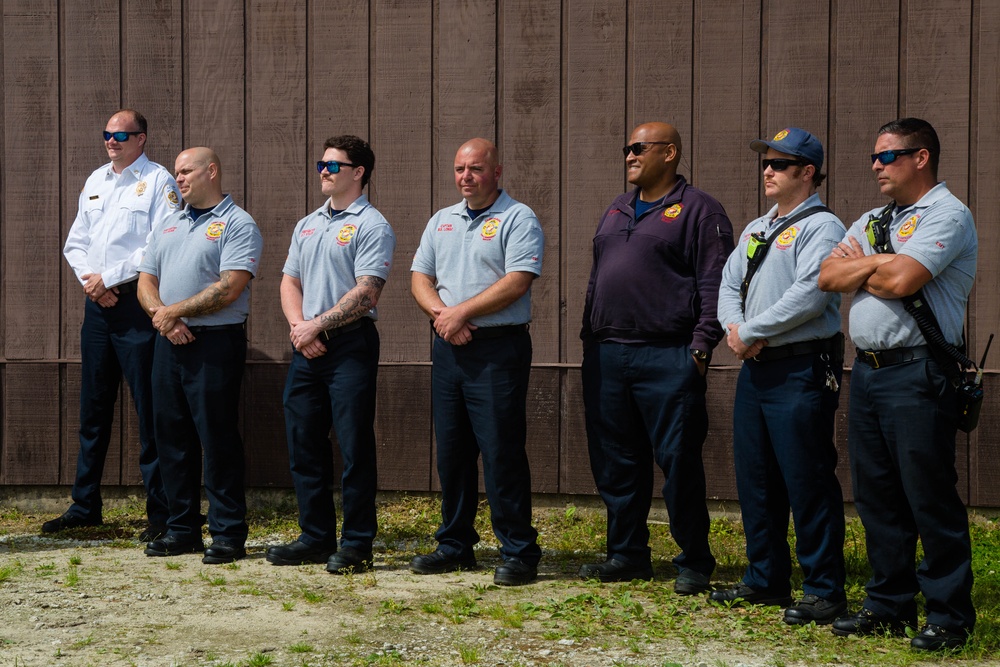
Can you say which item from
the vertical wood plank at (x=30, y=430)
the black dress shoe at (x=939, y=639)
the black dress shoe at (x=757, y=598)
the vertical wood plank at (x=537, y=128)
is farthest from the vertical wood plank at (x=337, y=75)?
the black dress shoe at (x=939, y=639)

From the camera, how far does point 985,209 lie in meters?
5.46

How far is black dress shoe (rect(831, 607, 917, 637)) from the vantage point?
3869 millimetres

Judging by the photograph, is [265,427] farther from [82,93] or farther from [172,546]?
[82,93]

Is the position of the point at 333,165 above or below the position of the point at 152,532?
above

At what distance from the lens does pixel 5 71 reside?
612 cm

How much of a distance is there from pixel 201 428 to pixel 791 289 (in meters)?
2.77

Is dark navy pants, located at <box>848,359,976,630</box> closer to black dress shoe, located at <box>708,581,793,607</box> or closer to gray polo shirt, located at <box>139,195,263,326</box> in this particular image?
black dress shoe, located at <box>708,581,793,607</box>

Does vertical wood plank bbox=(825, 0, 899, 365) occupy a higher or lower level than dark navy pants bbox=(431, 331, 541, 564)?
higher

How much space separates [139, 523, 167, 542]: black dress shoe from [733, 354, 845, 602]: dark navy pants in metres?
2.92

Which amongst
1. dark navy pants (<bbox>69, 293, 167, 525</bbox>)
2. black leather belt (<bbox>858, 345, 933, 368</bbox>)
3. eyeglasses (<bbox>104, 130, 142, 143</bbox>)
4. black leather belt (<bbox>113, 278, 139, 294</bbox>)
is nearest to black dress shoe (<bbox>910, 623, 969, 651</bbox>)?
black leather belt (<bbox>858, 345, 933, 368</bbox>)

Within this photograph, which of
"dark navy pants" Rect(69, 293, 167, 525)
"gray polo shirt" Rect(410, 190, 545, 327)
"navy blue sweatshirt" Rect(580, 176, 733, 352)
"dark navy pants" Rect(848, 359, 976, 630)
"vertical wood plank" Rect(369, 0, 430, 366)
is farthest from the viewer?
"vertical wood plank" Rect(369, 0, 430, 366)

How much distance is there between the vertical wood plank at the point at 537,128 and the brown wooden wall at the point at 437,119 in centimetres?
1

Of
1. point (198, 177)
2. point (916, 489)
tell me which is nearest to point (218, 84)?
point (198, 177)

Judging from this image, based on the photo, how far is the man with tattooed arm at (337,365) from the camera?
4.91m
